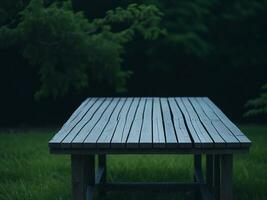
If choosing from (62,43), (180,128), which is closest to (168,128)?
(180,128)

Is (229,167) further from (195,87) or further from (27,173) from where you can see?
(195,87)

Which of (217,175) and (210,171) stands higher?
(217,175)

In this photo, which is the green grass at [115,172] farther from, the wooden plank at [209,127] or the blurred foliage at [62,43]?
the blurred foliage at [62,43]

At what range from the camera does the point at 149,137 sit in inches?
180

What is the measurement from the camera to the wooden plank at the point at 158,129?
4.33 metres

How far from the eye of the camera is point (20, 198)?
6.58 metres

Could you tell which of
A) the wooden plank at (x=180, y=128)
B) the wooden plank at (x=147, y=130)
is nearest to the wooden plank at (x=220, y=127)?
the wooden plank at (x=180, y=128)

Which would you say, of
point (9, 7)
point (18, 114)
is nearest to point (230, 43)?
point (18, 114)

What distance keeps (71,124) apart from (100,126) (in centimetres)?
30

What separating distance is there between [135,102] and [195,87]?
8440 millimetres

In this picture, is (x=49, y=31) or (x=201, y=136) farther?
(x=49, y=31)

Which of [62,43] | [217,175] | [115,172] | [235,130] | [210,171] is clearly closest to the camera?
[235,130]

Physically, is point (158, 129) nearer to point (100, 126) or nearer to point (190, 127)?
point (190, 127)

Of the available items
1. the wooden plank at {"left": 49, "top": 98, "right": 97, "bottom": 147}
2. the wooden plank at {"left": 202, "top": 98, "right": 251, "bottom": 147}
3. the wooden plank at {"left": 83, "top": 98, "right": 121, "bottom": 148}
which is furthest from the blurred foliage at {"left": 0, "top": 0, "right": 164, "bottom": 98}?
the wooden plank at {"left": 202, "top": 98, "right": 251, "bottom": 147}
